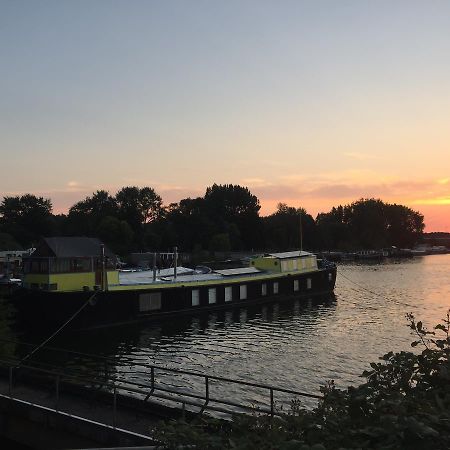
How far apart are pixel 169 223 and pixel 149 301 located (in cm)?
10710

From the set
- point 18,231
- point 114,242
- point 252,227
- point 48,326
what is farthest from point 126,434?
point 252,227

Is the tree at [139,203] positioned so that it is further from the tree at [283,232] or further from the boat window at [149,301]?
the boat window at [149,301]

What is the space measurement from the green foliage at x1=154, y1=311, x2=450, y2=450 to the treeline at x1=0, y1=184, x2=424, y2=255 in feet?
403

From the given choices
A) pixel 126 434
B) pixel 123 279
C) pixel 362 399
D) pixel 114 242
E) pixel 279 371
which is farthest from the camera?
pixel 114 242

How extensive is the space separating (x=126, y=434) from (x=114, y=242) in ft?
393

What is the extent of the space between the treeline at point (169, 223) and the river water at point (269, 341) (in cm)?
8529

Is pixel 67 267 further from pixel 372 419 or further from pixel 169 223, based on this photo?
pixel 169 223

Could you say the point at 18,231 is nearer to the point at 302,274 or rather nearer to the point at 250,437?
the point at 302,274

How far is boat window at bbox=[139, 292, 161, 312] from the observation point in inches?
1607

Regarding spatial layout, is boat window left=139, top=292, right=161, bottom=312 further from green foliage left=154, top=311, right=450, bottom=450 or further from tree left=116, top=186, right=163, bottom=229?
tree left=116, top=186, right=163, bottom=229

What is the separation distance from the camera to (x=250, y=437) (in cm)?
526

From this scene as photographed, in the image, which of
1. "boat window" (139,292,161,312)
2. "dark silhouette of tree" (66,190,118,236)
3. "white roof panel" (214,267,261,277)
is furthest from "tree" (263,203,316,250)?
"boat window" (139,292,161,312)

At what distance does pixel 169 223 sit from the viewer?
147875 millimetres

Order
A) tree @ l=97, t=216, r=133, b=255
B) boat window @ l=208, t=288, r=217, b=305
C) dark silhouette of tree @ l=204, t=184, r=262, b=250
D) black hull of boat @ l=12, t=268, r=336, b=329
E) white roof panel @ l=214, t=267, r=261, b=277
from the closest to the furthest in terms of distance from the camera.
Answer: black hull of boat @ l=12, t=268, r=336, b=329, boat window @ l=208, t=288, r=217, b=305, white roof panel @ l=214, t=267, r=261, b=277, tree @ l=97, t=216, r=133, b=255, dark silhouette of tree @ l=204, t=184, r=262, b=250
